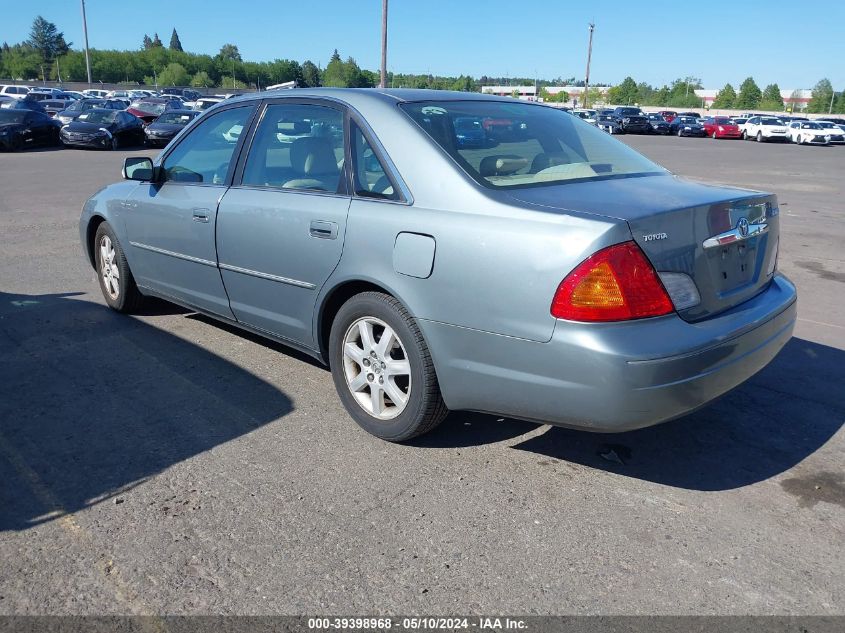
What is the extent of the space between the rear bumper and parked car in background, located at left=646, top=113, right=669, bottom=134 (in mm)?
54722

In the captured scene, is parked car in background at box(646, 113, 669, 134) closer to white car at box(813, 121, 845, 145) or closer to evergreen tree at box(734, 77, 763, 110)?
white car at box(813, 121, 845, 145)

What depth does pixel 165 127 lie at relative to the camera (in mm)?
26594

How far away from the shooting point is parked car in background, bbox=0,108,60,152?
23.5 metres

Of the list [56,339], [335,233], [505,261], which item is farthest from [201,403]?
[505,261]

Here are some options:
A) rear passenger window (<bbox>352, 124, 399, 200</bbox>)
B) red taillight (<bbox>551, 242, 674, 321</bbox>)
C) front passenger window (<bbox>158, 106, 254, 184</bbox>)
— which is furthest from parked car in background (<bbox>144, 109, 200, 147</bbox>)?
red taillight (<bbox>551, 242, 674, 321</bbox>)

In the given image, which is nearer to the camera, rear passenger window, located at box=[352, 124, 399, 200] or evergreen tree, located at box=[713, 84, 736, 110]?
rear passenger window, located at box=[352, 124, 399, 200]

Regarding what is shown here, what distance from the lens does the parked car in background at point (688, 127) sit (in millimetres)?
52237

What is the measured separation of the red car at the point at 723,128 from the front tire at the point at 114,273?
5100 centimetres

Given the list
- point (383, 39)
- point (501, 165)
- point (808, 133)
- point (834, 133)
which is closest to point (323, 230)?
point (501, 165)

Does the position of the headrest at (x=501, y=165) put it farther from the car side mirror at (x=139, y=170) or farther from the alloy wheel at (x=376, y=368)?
the car side mirror at (x=139, y=170)

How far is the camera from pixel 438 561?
2.78 metres

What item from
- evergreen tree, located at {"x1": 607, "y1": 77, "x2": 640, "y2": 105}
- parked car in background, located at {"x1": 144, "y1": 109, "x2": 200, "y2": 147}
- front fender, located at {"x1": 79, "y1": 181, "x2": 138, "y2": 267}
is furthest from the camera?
evergreen tree, located at {"x1": 607, "y1": 77, "x2": 640, "y2": 105}

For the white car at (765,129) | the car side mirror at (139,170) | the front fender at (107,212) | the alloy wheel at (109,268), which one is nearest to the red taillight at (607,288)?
the car side mirror at (139,170)

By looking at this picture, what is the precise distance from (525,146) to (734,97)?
399 feet
